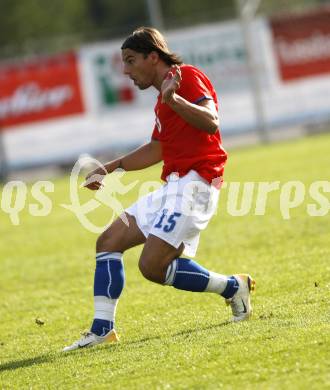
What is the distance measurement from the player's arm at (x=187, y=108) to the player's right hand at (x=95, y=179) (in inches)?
35.5

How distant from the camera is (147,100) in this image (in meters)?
26.4

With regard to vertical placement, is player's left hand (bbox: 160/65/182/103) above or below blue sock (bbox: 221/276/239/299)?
above

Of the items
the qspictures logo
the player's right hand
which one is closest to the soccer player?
the player's right hand

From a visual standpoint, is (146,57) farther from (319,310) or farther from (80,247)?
(80,247)

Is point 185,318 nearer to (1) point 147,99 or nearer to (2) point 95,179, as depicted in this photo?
(2) point 95,179

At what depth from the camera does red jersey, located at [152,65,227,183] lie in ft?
20.7

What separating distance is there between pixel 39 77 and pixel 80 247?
14505 millimetres

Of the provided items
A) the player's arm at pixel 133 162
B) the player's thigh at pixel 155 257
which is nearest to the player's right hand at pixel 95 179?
the player's arm at pixel 133 162

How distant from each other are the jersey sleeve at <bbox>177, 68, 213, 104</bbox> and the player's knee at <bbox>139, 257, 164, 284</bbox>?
986 mm

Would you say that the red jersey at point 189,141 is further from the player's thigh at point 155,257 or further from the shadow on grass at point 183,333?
the shadow on grass at point 183,333

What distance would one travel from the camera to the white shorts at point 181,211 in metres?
6.35

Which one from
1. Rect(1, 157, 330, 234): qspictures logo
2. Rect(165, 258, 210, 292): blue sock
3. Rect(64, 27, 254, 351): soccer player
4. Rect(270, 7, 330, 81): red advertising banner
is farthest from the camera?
Rect(270, 7, 330, 81): red advertising banner

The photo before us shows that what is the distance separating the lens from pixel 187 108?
597 cm

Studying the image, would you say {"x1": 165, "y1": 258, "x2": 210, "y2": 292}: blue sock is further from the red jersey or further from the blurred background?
the blurred background
